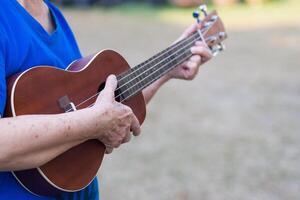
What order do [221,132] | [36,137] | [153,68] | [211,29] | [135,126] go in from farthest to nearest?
[221,132], [211,29], [153,68], [135,126], [36,137]

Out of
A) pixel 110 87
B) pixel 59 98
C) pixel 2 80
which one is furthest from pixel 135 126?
pixel 2 80

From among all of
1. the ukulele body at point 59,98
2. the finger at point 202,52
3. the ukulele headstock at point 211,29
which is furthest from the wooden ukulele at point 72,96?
the ukulele headstock at point 211,29

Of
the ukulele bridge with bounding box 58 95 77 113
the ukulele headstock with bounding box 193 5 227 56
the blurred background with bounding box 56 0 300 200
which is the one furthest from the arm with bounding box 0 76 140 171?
the blurred background with bounding box 56 0 300 200

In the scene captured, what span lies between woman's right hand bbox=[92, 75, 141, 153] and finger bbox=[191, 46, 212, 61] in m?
0.63

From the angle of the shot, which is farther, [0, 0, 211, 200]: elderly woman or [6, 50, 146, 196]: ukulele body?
[6, 50, 146, 196]: ukulele body

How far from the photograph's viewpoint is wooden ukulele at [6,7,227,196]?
1406 millimetres

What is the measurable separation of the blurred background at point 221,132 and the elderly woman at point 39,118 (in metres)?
2.34

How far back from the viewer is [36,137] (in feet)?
4.25

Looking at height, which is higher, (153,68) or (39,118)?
(39,118)

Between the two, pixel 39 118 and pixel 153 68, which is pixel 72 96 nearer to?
pixel 39 118

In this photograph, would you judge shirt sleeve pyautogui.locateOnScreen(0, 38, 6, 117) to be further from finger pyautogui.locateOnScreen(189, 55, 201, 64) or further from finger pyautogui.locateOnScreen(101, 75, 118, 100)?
finger pyautogui.locateOnScreen(189, 55, 201, 64)

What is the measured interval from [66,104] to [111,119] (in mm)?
166

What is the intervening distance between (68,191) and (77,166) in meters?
0.09

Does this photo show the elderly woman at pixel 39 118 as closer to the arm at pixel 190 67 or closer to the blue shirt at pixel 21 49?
the blue shirt at pixel 21 49
